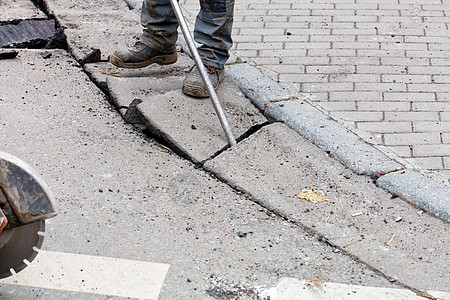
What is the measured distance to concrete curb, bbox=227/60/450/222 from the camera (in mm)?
2750

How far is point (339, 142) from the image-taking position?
3145 mm

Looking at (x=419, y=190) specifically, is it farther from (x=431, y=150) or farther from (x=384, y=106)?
(x=384, y=106)

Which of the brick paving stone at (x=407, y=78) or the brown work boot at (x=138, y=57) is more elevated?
the brown work boot at (x=138, y=57)

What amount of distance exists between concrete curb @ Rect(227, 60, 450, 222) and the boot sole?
1.35 feet

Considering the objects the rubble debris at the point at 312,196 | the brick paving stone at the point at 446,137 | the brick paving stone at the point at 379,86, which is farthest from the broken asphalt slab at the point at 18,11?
the brick paving stone at the point at 446,137

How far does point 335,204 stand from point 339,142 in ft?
1.71

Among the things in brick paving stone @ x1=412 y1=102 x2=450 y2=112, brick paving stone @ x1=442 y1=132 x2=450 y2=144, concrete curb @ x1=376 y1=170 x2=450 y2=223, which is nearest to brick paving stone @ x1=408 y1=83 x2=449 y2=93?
brick paving stone @ x1=412 y1=102 x2=450 y2=112

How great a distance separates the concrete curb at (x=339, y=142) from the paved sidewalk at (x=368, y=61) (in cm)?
12

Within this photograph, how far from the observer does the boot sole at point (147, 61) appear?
148 inches

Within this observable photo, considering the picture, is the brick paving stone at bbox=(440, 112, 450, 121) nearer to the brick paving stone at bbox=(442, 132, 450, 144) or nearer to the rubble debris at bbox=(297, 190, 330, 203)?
the brick paving stone at bbox=(442, 132, 450, 144)

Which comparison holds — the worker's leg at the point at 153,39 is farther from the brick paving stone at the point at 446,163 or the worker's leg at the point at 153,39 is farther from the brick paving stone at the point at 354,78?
the brick paving stone at the point at 446,163

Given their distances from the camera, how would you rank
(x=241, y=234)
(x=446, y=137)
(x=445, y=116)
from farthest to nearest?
(x=445, y=116)
(x=446, y=137)
(x=241, y=234)

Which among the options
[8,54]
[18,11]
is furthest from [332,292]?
[18,11]

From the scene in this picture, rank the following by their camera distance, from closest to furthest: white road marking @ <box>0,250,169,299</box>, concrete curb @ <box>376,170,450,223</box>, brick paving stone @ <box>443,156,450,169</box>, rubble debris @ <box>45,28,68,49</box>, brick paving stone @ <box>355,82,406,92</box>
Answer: white road marking @ <box>0,250,169,299</box> < concrete curb @ <box>376,170,450,223</box> < brick paving stone @ <box>443,156,450,169</box> < brick paving stone @ <box>355,82,406,92</box> < rubble debris @ <box>45,28,68,49</box>
